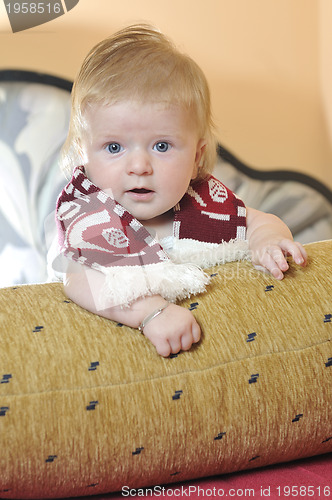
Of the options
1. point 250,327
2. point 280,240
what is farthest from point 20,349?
point 280,240

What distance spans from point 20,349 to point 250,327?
0.31 metres

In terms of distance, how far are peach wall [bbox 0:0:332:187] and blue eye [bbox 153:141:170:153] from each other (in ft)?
3.07

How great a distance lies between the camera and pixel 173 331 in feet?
2.36

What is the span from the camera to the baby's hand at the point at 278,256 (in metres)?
0.85

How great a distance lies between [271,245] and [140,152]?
0.27 meters

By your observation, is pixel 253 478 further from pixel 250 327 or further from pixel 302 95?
pixel 302 95

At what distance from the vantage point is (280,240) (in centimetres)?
94

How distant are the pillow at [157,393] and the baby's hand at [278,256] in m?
0.04

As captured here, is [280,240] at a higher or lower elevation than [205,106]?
lower

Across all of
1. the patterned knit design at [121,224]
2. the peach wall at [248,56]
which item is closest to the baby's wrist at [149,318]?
the patterned knit design at [121,224]

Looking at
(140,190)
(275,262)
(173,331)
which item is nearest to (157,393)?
(173,331)

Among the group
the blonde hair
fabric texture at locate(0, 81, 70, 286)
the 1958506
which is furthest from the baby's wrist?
the 1958506

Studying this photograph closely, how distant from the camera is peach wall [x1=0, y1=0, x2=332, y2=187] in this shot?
176cm

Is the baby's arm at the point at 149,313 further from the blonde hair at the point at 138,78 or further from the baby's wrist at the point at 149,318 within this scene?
the blonde hair at the point at 138,78
